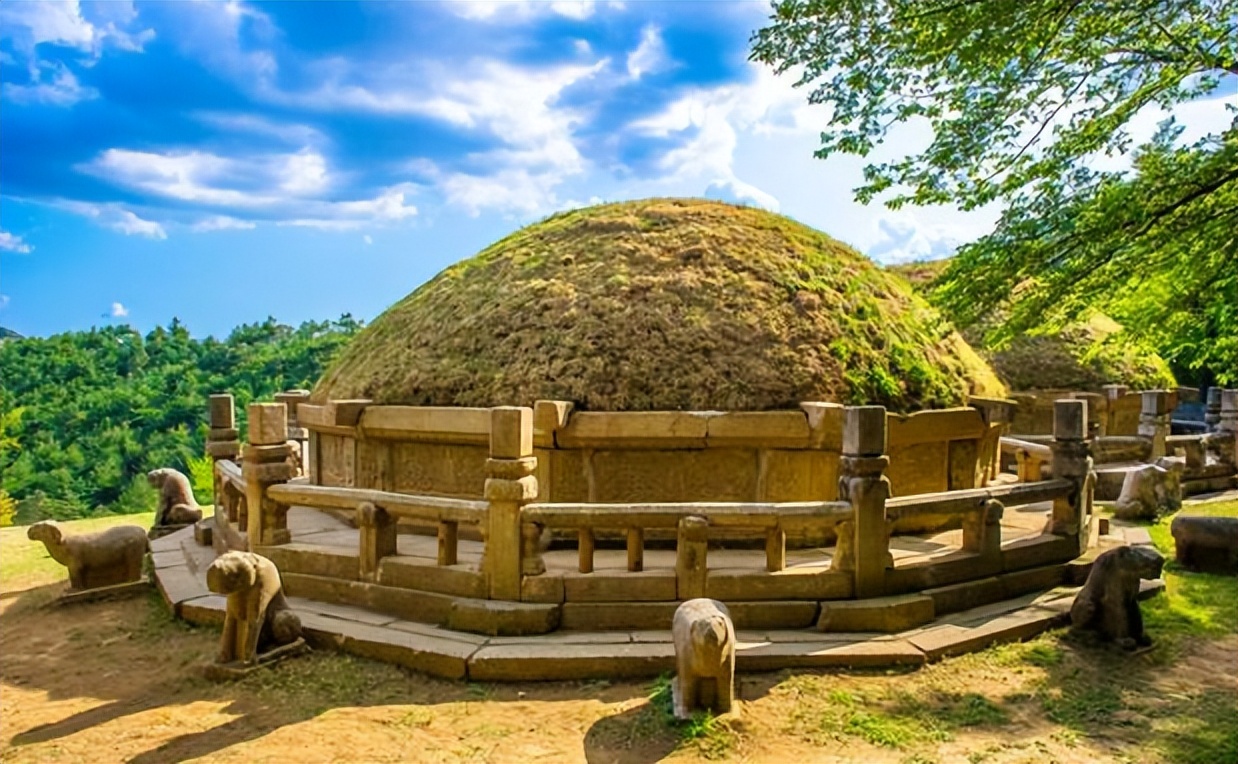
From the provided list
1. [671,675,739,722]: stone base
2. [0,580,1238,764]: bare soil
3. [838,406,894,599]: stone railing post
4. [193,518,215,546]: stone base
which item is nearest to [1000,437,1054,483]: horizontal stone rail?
[0,580,1238,764]: bare soil

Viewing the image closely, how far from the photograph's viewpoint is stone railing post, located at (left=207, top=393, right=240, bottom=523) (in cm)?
1008

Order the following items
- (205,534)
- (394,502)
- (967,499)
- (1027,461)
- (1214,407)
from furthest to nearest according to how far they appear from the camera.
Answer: (1214,407) < (1027,461) < (205,534) < (967,499) < (394,502)

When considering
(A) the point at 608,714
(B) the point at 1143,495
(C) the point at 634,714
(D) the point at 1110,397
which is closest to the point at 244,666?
(A) the point at 608,714

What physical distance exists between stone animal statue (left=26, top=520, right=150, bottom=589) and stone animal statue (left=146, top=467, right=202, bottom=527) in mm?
2334

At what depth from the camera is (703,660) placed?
5203 millimetres

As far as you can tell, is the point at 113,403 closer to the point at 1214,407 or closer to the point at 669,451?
the point at 669,451

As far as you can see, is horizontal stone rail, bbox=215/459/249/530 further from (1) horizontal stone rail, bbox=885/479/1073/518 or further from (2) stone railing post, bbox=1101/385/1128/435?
(2) stone railing post, bbox=1101/385/1128/435

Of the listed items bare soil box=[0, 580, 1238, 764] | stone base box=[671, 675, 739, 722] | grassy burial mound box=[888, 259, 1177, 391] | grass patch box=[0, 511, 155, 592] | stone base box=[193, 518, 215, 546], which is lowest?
grass patch box=[0, 511, 155, 592]

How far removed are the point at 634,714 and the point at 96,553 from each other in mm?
7265

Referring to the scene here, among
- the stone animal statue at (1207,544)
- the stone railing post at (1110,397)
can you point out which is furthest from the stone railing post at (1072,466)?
the stone railing post at (1110,397)

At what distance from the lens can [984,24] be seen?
6.23 m

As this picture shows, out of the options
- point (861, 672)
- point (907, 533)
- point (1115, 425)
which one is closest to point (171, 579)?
point (861, 672)

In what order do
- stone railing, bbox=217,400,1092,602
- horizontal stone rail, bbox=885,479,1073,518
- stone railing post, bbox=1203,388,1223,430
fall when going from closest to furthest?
stone railing, bbox=217,400,1092,602 → horizontal stone rail, bbox=885,479,1073,518 → stone railing post, bbox=1203,388,1223,430

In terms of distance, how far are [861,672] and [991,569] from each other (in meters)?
2.43
